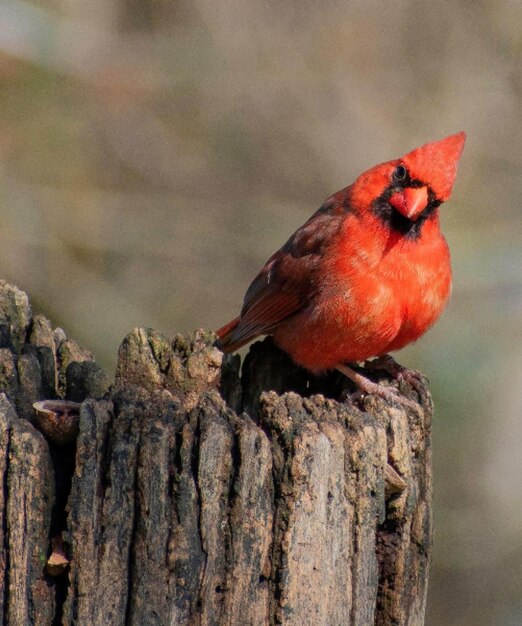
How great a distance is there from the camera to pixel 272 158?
22.4 feet

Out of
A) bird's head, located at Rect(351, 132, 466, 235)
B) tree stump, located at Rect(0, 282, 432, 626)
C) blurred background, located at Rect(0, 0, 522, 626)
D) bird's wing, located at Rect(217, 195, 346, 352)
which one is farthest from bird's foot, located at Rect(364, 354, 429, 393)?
blurred background, located at Rect(0, 0, 522, 626)

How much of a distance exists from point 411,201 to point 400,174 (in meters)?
0.12

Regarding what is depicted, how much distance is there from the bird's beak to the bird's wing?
11.6 inches

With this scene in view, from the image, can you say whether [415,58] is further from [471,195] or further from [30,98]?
[30,98]

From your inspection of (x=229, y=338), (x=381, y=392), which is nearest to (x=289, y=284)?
(x=229, y=338)

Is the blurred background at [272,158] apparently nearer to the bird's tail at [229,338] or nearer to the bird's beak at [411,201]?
the bird's tail at [229,338]

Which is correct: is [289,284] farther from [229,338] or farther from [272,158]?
[272,158]

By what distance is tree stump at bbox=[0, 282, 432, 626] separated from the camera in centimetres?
239

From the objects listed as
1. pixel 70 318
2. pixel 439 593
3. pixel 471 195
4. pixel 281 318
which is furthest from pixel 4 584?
pixel 471 195

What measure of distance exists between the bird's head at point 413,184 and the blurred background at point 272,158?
2.49 m

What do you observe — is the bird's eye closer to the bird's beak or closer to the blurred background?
the bird's beak

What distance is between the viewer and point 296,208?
6754mm

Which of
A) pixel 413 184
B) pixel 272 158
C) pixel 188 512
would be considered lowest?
pixel 188 512

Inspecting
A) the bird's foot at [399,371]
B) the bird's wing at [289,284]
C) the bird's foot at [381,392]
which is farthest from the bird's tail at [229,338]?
the bird's foot at [381,392]
